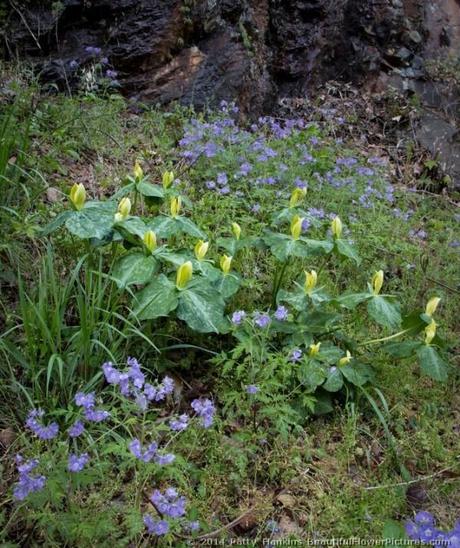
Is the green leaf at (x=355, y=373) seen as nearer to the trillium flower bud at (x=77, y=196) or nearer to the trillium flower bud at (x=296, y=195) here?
the trillium flower bud at (x=296, y=195)

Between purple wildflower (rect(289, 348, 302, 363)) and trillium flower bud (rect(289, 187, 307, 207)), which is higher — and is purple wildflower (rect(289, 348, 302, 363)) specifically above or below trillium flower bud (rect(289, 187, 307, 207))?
below

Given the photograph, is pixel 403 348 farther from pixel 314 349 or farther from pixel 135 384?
pixel 135 384

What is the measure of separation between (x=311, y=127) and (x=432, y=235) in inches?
56.7

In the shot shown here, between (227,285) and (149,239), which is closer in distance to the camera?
(149,239)

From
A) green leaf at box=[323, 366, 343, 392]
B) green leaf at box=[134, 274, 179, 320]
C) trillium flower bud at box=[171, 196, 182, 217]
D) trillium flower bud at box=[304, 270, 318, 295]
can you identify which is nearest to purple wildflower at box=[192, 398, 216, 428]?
green leaf at box=[134, 274, 179, 320]

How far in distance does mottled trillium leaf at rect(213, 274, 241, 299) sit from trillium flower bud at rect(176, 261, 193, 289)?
0.19 meters

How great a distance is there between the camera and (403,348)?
2088 mm

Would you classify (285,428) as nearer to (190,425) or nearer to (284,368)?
(284,368)

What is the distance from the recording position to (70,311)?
225 cm

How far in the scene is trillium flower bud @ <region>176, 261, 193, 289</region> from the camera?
184 centimetres

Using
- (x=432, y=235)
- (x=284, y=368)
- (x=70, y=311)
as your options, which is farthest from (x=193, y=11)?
(x=284, y=368)

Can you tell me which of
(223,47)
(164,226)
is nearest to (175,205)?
(164,226)

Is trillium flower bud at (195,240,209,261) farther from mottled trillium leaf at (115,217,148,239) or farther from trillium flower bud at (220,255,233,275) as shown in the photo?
mottled trillium leaf at (115,217,148,239)

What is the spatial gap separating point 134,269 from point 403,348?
3.74ft
